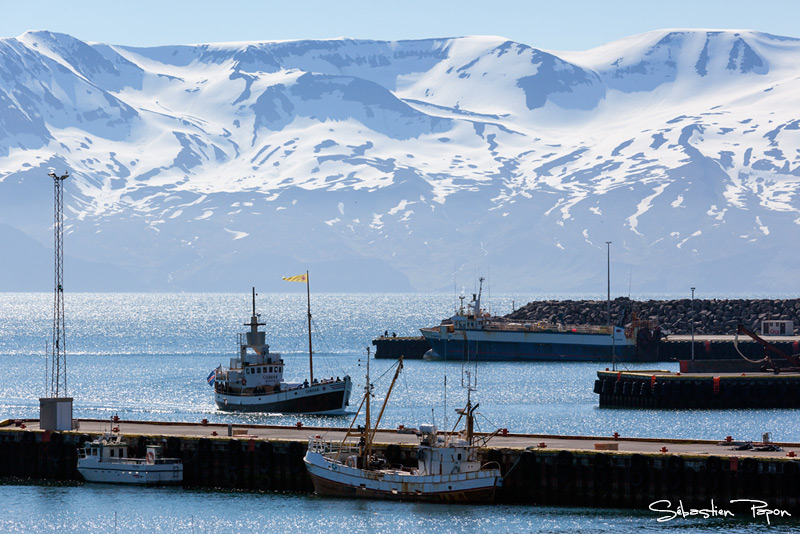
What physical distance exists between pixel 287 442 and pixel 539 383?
81.0 m

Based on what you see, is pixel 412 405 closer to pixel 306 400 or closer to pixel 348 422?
pixel 306 400

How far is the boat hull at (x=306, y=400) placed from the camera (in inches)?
4658

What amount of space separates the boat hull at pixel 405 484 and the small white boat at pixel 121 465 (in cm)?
1019

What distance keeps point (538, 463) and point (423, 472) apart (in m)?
5.75

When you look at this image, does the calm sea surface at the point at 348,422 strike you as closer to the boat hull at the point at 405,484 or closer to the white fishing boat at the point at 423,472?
the boat hull at the point at 405,484

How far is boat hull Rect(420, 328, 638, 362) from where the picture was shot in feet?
642

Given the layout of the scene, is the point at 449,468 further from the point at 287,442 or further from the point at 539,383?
the point at 539,383

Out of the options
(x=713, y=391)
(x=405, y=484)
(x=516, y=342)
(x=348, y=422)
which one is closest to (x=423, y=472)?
(x=405, y=484)

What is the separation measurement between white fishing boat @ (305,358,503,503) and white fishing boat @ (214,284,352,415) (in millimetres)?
40745

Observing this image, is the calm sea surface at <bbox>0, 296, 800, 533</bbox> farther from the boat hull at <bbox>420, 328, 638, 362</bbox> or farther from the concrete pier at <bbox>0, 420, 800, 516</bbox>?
the boat hull at <bbox>420, 328, 638, 362</bbox>

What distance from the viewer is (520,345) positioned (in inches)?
7756

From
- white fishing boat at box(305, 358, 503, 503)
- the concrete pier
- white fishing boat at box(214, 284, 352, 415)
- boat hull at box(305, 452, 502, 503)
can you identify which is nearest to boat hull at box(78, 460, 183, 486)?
the concrete pier

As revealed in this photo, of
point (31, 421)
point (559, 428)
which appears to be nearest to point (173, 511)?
point (31, 421)

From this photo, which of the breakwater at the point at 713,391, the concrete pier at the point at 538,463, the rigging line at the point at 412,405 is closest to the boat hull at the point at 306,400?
the rigging line at the point at 412,405
